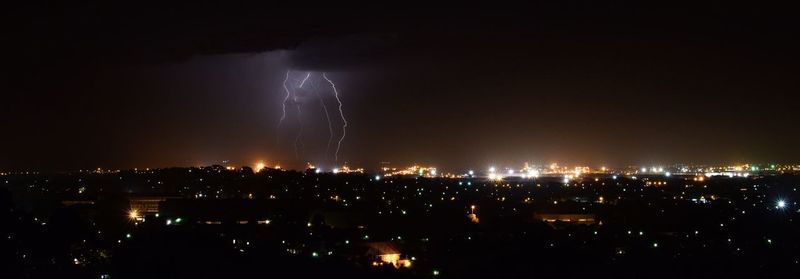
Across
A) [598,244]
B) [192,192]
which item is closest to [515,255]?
[598,244]

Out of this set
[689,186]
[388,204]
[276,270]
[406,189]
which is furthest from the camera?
[689,186]

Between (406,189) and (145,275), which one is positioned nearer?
(145,275)

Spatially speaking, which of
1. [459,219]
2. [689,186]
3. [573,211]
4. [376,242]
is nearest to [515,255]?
[376,242]

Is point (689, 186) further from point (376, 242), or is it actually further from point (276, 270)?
point (276, 270)

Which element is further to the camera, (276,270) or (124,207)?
(124,207)

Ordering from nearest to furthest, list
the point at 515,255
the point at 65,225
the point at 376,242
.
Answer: the point at 65,225, the point at 515,255, the point at 376,242

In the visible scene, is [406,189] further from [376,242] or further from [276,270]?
[276,270]

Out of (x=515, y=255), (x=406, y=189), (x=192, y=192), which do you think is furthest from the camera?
(x=406, y=189)

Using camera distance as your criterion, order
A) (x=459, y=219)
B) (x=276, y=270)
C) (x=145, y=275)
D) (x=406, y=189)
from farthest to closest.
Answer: (x=406, y=189) → (x=459, y=219) → (x=276, y=270) → (x=145, y=275)
